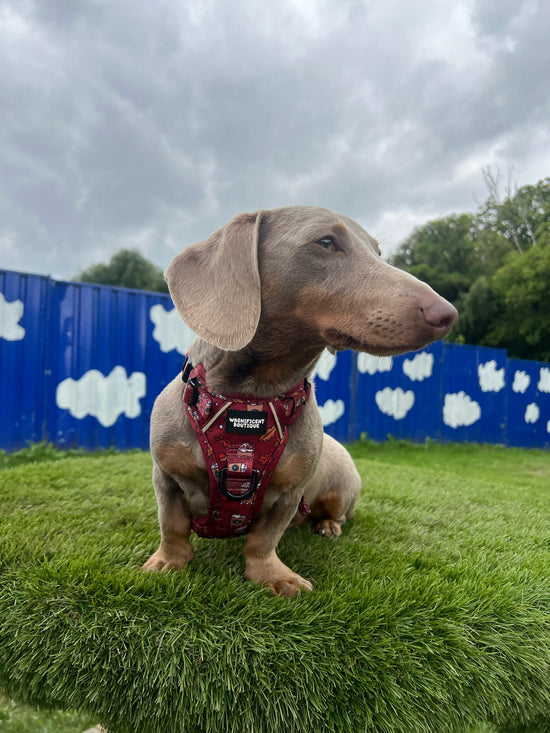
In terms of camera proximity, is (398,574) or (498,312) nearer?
(398,574)

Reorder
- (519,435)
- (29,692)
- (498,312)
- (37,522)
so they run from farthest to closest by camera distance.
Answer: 1. (498,312)
2. (519,435)
3. (37,522)
4. (29,692)

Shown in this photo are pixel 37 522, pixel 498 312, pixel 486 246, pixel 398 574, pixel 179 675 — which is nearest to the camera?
pixel 179 675

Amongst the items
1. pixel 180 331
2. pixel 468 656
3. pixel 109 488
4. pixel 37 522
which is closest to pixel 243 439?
pixel 468 656

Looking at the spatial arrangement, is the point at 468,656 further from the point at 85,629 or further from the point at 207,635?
the point at 85,629

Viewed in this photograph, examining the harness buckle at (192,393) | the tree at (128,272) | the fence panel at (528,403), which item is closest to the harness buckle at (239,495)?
the harness buckle at (192,393)

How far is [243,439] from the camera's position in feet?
4.77

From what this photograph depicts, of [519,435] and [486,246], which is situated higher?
[486,246]

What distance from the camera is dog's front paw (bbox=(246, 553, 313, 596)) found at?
1554mm

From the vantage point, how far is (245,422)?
57.4 inches

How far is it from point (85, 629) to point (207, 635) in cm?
36

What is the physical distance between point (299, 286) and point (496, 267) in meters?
19.6

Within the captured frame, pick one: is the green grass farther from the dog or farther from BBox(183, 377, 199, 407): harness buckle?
BBox(183, 377, 199, 407): harness buckle

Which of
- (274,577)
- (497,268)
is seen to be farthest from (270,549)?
(497,268)

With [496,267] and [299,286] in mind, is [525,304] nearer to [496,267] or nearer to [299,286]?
[496,267]
